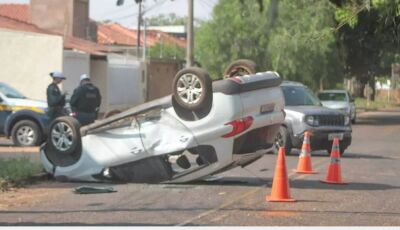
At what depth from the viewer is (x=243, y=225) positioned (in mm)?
7914

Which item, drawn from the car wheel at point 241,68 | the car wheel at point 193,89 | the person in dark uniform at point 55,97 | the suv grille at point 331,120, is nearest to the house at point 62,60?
the person in dark uniform at point 55,97

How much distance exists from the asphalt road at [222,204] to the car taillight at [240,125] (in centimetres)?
86

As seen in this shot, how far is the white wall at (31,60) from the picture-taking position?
94.0 feet

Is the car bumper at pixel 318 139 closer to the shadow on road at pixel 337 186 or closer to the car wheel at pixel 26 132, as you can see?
the shadow on road at pixel 337 186

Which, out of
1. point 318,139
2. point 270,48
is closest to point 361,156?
point 318,139

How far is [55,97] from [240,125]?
22.7 feet

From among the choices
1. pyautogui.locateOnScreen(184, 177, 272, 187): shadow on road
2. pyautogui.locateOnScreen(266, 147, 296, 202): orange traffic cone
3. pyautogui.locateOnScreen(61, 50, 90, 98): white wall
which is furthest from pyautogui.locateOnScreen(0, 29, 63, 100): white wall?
pyautogui.locateOnScreen(266, 147, 296, 202): orange traffic cone

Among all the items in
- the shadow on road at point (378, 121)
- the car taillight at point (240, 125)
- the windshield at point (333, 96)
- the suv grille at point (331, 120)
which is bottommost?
the shadow on road at point (378, 121)

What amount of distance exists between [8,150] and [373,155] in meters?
8.94

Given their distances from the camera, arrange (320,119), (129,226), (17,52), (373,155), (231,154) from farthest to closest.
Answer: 1. (17,52)
2. (373,155)
3. (320,119)
4. (231,154)
5. (129,226)

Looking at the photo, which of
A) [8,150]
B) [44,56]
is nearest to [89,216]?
[8,150]

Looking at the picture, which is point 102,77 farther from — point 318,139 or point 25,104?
point 318,139

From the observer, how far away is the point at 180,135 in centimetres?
1077

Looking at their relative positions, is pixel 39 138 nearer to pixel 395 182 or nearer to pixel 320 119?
pixel 320 119
